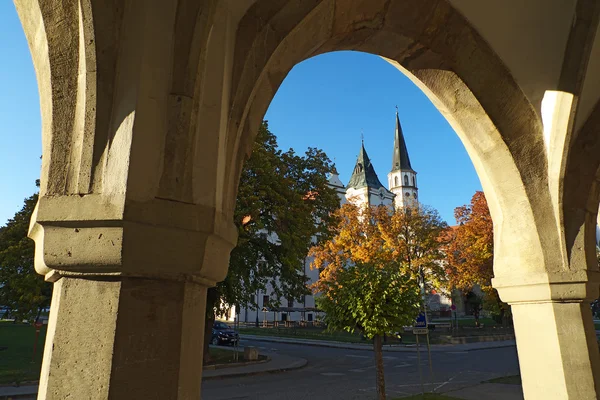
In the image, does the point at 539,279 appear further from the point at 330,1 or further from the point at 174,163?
the point at 174,163

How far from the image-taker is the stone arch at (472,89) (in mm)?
3254

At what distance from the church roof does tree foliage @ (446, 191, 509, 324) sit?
1662 inches

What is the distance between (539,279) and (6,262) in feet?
41.3

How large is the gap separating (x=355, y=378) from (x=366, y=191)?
58417mm

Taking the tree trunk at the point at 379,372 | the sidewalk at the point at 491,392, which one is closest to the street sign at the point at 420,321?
the tree trunk at the point at 379,372

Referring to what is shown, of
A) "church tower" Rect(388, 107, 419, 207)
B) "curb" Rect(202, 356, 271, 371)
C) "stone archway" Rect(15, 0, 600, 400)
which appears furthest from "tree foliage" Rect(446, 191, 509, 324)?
"church tower" Rect(388, 107, 419, 207)

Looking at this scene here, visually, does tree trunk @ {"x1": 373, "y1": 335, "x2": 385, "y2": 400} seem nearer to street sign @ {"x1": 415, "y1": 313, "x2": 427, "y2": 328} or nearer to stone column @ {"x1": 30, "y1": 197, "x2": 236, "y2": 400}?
street sign @ {"x1": 415, "y1": 313, "x2": 427, "y2": 328}

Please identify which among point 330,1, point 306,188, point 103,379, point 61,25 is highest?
point 306,188

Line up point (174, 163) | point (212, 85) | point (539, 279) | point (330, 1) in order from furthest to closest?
point (539, 279), point (330, 1), point (212, 85), point (174, 163)

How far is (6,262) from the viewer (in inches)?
450

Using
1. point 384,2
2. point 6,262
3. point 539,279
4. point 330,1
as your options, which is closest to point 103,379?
point 330,1

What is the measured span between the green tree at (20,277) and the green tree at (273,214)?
461 centimetres

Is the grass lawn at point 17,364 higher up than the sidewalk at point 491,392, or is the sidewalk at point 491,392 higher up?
the grass lawn at point 17,364

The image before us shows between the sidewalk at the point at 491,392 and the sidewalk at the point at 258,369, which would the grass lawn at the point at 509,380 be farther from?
the sidewalk at the point at 258,369
